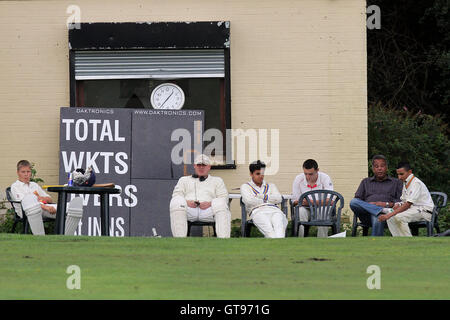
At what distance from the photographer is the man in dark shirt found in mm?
12977

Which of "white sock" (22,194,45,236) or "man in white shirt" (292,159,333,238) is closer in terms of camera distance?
"white sock" (22,194,45,236)

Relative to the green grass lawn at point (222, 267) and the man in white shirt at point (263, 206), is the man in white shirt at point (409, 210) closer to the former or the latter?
the man in white shirt at point (263, 206)

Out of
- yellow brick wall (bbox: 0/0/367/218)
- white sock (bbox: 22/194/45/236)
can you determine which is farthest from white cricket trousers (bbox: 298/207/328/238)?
white sock (bbox: 22/194/45/236)

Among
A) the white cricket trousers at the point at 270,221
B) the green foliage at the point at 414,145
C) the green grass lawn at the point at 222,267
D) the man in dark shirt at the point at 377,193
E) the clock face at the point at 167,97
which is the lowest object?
the green grass lawn at the point at 222,267

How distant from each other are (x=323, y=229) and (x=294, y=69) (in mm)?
2776

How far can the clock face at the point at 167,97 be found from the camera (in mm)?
15258

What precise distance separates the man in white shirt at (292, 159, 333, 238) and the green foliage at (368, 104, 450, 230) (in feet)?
13.0

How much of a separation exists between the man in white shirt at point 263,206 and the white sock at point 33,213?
2558 mm

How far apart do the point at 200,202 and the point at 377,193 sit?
2313 millimetres

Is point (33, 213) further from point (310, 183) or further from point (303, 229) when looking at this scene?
point (310, 183)

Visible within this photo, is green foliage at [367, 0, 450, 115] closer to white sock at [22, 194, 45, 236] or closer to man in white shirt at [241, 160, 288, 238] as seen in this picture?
man in white shirt at [241, 160, 288, 238]

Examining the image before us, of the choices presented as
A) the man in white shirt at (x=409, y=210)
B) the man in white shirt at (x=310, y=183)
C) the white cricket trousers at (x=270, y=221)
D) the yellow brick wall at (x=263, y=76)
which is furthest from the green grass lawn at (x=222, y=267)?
the yellow brick wall at (x=263, y=76)

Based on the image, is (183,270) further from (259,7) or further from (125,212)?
(259,7)
